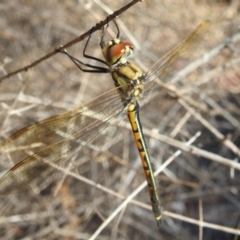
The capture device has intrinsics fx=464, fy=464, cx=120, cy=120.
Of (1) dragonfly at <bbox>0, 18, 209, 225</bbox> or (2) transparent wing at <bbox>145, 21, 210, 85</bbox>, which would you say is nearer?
(1) dragonfly at <bbox>0, 18, 209, 225</bbox>

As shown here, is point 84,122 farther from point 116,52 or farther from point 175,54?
point 175,54

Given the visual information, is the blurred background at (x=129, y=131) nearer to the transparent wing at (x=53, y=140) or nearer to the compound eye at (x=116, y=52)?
the transparent wing at (x=53, y=140)

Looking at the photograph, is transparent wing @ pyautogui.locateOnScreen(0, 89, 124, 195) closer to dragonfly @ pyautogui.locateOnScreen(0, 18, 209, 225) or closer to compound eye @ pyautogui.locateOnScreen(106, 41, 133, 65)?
dragonfly @ pyautogui.locateOnScreen(0, 18, 209, 225)

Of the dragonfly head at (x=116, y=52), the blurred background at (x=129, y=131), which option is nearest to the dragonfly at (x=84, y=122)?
the dragonfly head at (x=116, y=52)

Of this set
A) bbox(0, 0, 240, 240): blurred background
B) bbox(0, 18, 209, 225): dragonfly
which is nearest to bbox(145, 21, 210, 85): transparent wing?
bbox(0, 18, 209, 225): dragonfly

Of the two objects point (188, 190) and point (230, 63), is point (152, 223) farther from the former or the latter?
point (230, 63)

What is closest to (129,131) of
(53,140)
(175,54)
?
(175,54)

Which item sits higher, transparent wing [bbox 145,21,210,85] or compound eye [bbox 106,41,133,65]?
compound eye [bbox 106,41,133,65]
